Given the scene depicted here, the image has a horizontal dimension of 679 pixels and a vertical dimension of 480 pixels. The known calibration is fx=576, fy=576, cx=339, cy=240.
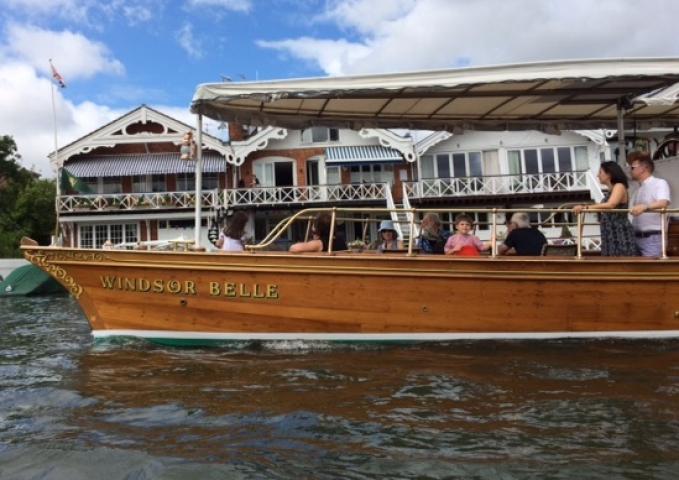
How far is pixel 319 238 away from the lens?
7.09 meters

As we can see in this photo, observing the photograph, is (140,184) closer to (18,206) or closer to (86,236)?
(86,236)

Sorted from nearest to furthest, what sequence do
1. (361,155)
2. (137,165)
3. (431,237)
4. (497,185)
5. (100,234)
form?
(431,237)
(497,185)
(361,155)
(137,165)
(100,234)

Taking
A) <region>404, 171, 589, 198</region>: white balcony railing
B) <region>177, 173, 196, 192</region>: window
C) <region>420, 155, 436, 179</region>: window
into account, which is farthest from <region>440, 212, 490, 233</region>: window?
<region>177, 173, 196, 192</region>: window

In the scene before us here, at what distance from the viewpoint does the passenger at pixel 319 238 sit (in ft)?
22.4

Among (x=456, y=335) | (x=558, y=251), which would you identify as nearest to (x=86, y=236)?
(x=456, y=335)

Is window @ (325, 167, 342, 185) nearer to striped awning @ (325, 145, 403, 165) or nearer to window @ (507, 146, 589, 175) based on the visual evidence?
striped awning @ (325, 145, 403, 165)

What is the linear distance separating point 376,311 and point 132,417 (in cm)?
299

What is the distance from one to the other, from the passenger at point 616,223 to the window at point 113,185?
25892 mm

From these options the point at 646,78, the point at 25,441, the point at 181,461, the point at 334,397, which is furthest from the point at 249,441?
the point at 646,78

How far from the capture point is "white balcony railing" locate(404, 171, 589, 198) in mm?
26000

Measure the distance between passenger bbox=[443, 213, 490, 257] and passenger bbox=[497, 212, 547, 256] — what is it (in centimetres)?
36

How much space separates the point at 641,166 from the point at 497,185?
66.5 ft

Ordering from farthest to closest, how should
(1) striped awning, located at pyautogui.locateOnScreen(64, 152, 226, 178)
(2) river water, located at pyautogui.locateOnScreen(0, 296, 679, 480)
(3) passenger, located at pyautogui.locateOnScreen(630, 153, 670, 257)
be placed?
(1) striped awning, located at pyautogui.locateOnScreen(64, 152, 226, 178) → (3) passenger, located at pyautogui.locateOnScreen(630, 153, 670, 257) → (2) river water, located at pyautogui.locateOnScreen(0, 296, 679, 480)

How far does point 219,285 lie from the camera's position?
671cm
